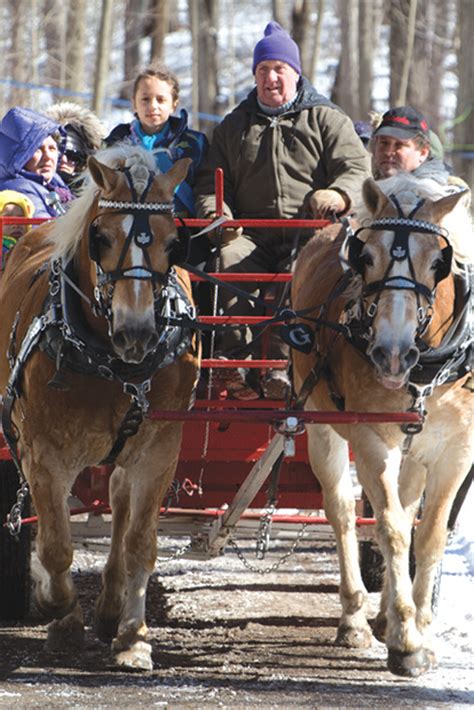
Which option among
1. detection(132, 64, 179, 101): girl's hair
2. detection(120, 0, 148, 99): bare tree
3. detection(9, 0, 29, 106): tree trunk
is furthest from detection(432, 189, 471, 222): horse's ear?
detection(120, 0, 148, 99): bare tree

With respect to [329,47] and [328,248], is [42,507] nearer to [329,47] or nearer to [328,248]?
[328,248]

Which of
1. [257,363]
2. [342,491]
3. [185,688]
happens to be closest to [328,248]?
[257,363]

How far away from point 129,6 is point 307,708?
27.6 meters

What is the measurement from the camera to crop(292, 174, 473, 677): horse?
16.0 feet

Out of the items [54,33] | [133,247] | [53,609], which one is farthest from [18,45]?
[133,247]

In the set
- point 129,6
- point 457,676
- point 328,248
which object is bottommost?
point 457,676

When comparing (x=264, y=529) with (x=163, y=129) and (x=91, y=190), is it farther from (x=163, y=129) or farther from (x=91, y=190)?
(x=163, y=129)

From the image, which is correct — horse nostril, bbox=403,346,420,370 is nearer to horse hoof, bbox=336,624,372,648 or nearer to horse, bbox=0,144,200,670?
horse, bbox=0,144,200,670

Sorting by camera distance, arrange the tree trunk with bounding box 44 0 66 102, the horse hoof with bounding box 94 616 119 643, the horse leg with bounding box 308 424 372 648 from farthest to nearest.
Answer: the tree trunk with bounding box 44 0 66 102 < the horse leg with bounding box 308 424 372 648 < the horse hoof with bounding box 94 616 119 643

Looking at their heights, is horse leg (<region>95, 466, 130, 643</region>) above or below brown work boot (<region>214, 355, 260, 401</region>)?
below

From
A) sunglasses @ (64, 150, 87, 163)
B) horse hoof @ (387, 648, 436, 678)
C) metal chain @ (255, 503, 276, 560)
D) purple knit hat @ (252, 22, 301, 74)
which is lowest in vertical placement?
horse hoof @ (387, 648, 436, 678)

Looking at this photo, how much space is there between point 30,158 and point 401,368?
3.14m

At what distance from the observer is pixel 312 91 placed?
7055 mm

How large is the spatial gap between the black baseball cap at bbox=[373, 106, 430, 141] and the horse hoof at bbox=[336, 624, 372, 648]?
88.9 inches
